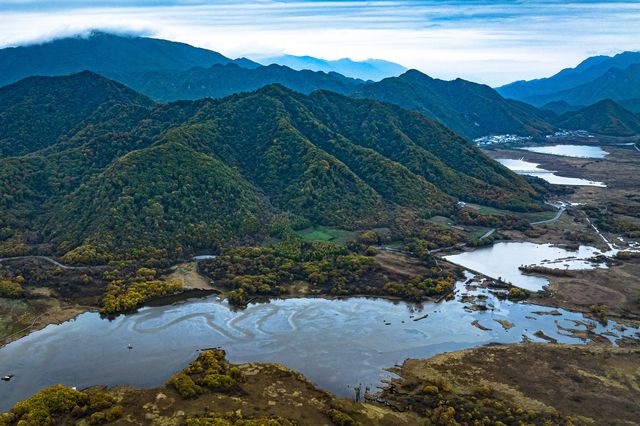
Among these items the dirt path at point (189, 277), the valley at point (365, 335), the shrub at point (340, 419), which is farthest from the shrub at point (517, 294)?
the dirt path at point (189, 277)

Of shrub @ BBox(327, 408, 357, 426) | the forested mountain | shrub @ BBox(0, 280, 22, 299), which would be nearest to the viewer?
shrub @ BBox(327, 408, 357, 426)

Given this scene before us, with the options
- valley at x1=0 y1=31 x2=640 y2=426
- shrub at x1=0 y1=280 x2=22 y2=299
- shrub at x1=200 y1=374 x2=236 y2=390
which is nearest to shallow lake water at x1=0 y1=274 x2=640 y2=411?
valley at x1=0 y1=31 x2=640 y2=426

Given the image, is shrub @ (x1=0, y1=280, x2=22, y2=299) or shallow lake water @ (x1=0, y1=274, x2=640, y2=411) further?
shrub @ (x1=0, y1=280, x2=22, y2=299)

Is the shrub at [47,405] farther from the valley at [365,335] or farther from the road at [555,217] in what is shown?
the road at [555,217]

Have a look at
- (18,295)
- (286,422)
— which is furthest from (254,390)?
(18,295)

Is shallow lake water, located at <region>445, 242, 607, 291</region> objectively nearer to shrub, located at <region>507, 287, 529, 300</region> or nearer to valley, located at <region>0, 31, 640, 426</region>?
valley, located at <region>0, 31, 640, 426</region>

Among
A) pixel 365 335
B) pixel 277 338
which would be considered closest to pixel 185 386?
pixel 277 338
